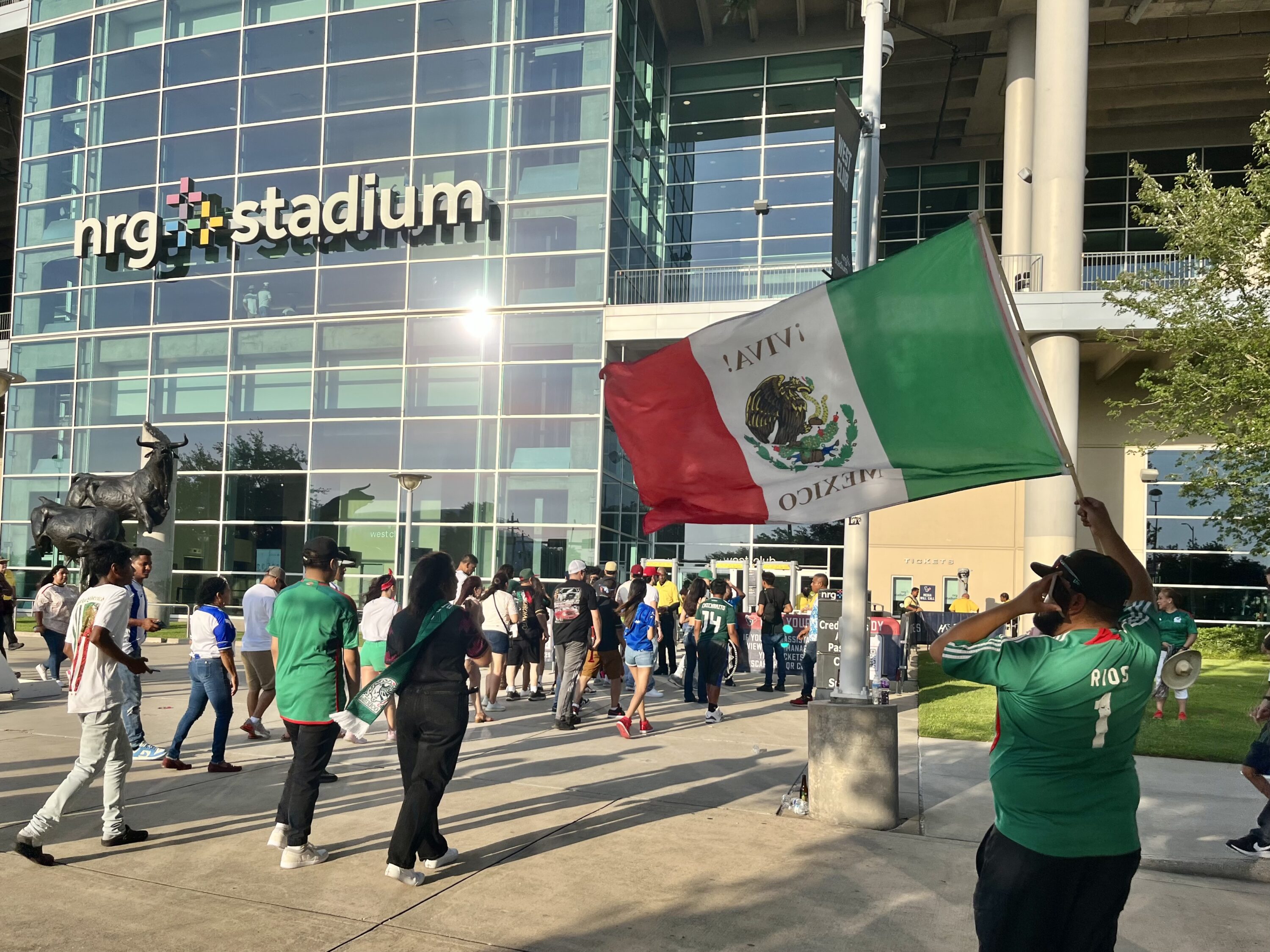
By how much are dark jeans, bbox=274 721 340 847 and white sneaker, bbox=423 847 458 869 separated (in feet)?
2.39

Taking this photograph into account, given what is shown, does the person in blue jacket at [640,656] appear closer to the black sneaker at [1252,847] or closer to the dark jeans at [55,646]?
the black sneaker at [1252,847]

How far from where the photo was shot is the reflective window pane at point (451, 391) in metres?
24.9

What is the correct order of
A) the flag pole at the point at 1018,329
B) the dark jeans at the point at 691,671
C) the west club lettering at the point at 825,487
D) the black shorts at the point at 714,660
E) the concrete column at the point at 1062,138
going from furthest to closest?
the concrete column at the point at 1062,138 < the dark jeans at the point at 691,671 < the black shorts at the point at 714,660 < the west club lettering at the point at 825,487 < the flag pole at the point at 1018,329

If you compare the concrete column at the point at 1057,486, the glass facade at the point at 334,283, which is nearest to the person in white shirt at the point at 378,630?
the glass facade at the point at 334,283

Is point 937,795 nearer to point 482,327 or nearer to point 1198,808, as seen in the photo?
point 1198,808

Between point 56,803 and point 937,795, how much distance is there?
6.33 meters

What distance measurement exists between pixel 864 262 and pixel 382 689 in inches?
198

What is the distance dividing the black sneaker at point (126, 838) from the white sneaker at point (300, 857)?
1.06m

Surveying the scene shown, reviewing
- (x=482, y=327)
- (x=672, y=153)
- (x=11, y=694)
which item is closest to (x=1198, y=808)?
(x=11, y=694)

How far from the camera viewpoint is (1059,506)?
24.3 metres

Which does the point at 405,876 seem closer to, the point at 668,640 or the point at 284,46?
the point at 668,640

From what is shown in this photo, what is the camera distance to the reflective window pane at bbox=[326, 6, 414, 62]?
26.0 metres

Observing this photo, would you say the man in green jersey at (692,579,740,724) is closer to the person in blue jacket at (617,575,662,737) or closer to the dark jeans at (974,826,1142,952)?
the person in blue jacket at (617,575,662,737)

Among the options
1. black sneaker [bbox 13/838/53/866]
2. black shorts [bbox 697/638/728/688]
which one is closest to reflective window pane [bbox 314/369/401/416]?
black shorts [bbox 697/638/728/688]
